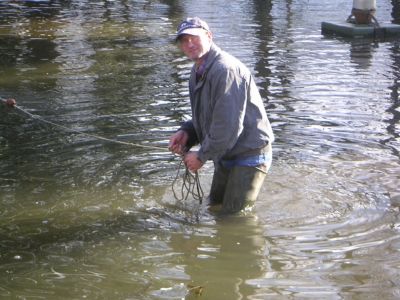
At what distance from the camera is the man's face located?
5582 millimetres

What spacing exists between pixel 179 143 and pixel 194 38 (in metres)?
1.06

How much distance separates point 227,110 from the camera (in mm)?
5535

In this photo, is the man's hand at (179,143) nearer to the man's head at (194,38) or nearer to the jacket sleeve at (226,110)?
the jacket sleeve at (226,110)

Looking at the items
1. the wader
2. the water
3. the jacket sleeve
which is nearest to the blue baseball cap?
the jacket sleeve

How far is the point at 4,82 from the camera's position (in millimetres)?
12242

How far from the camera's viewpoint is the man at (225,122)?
556cm

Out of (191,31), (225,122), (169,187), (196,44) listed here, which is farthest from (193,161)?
(169,187)

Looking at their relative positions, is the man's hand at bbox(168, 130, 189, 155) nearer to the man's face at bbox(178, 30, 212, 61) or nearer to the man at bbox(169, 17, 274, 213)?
the man at bbox(169, 17, 274, 213)

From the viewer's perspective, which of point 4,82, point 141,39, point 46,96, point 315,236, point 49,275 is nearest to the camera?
point 49,275

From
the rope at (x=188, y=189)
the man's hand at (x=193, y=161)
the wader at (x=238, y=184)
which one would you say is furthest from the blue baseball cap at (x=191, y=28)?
the rope at (x=188, y=189)

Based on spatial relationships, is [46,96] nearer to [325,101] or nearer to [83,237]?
[325,101]

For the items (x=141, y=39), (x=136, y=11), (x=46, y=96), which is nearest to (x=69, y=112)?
(x=46, y=96)

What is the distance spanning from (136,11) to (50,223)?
16213 mm

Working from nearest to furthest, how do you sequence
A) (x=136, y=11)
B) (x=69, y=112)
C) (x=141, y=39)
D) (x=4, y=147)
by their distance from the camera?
(x=4, y=147), (x=69, y=112), (x=141, y=39), (x=136, y=11)
